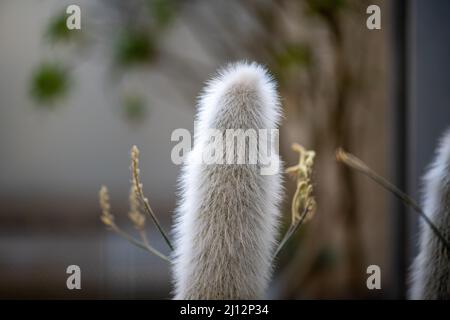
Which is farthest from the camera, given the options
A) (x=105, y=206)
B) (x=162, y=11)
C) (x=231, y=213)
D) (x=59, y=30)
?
(x=162, y=11)

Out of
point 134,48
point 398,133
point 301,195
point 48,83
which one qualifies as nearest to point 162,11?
point 134,48

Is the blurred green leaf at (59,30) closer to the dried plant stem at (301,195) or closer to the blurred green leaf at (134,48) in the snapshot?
the blurred green leaf at (134,48)

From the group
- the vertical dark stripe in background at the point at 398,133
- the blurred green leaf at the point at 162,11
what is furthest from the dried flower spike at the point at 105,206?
the blurred green leaf at the point at 162,11

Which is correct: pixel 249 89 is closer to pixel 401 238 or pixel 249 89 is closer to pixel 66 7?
pixel 66 7

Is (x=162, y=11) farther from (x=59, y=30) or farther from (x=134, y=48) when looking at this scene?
(x=59, y=30)

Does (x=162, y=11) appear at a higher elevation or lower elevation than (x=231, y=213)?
higher

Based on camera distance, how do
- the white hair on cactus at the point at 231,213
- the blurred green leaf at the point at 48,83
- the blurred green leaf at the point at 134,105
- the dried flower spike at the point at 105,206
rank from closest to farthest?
the white hair on cactus at the point at 231,213
the dried flower spike at the point at 105,206
the blurred green leaf at the point at 48,83
the blurred green leaf at the point at 134,105
